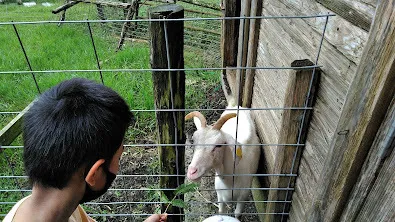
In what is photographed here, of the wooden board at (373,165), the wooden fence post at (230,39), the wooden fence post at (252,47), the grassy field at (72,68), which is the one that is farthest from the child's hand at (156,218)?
the wooden fence post at (230,39)

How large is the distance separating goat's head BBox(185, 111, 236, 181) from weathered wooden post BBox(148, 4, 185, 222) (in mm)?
299

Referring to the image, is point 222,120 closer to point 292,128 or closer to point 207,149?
point 207,149

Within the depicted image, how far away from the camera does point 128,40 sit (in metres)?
7.80

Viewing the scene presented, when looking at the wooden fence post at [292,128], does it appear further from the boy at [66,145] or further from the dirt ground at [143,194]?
the boy at [66,145]

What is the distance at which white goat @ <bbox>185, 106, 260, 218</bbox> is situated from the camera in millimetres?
2658

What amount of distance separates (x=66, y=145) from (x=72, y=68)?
4763 mm

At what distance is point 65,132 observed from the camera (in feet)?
3.88

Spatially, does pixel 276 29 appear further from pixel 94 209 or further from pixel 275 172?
pixel 94 209

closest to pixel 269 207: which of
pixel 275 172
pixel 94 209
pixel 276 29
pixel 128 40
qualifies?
pixel 275 172

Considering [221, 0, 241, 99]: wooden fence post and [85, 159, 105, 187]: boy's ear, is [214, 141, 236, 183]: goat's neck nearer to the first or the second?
[85, 159, 105, 187]: boy's ear

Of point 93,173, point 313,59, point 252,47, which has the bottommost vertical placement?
point 252,47

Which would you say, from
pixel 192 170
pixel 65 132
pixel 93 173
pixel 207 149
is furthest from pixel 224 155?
pixel 65 132

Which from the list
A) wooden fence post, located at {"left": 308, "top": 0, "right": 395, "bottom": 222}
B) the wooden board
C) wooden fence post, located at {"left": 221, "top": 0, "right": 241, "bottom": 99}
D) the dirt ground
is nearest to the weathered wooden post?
the dirt ground

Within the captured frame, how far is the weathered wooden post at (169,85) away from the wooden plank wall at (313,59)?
806mm
